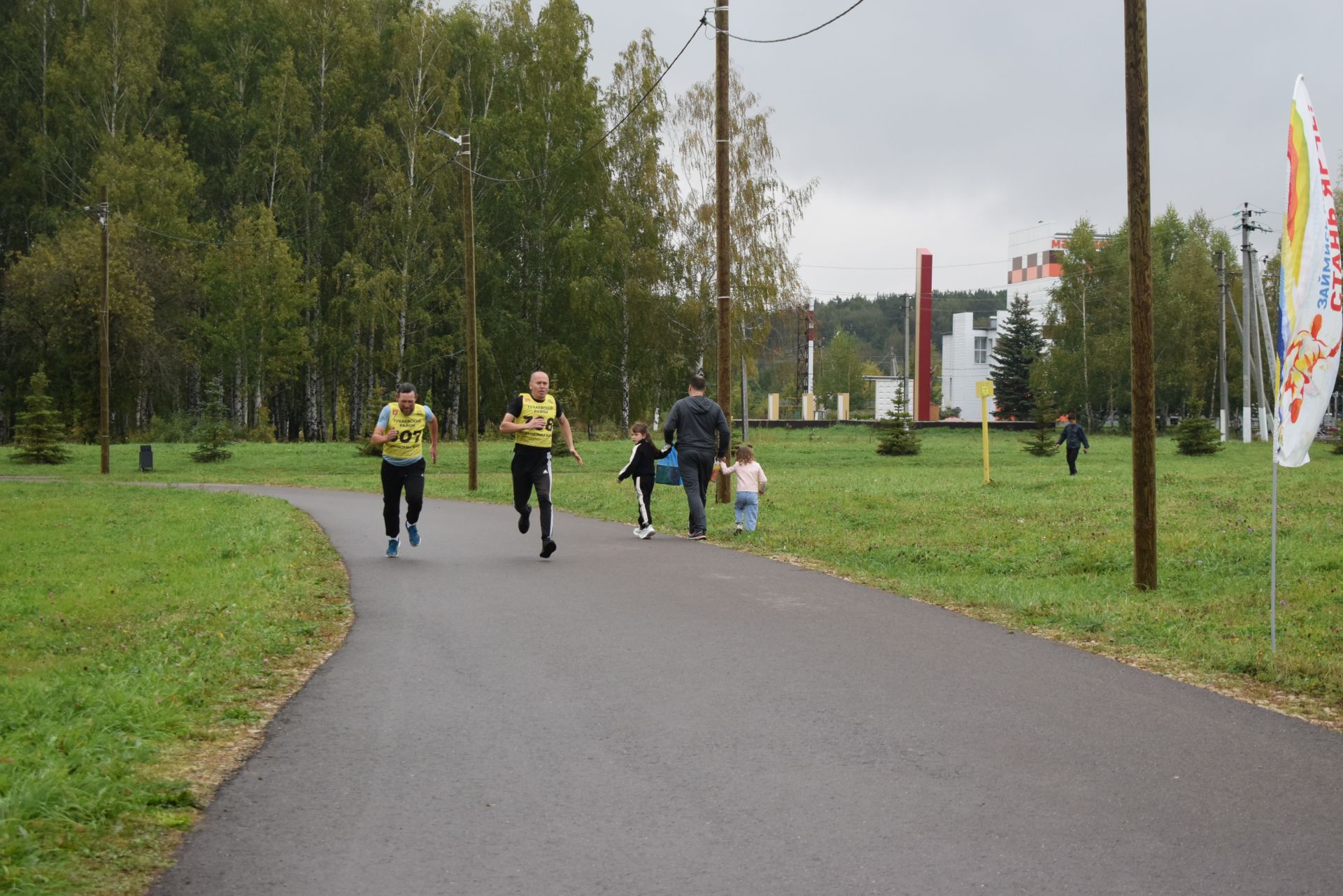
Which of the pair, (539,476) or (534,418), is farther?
(539,476)

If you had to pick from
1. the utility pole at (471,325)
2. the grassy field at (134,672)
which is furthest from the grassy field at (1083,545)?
the grassy field at (134,672)

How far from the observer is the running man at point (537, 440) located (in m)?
13.8

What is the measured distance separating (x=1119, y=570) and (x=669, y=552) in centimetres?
485

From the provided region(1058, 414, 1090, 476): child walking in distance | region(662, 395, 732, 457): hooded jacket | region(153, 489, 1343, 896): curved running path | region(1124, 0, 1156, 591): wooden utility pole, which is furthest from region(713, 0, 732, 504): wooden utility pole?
region(1058, 414, 1090, 476): child walking in distance

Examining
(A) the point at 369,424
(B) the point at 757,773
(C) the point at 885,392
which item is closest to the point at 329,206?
(A) the point at 369,424

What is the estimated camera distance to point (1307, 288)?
317 inches

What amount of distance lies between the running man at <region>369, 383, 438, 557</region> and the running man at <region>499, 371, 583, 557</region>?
941mm

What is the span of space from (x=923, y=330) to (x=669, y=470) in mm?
61626

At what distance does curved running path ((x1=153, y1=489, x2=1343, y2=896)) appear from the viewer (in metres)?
4.35

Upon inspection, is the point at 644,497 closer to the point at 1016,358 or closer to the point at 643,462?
the point at 643,462

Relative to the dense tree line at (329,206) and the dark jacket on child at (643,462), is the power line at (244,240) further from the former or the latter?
the dark jacket on child at (643,462)

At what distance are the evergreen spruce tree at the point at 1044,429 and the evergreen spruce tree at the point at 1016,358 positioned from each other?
44152 millimetres

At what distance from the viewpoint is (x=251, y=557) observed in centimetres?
1396

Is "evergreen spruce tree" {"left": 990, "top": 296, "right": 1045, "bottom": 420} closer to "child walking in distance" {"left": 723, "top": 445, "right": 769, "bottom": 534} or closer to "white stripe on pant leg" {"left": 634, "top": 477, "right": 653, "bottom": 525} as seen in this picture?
"child walking in distance" {"left": 723, "top": 445, "right": 769, "bottom": 534}
